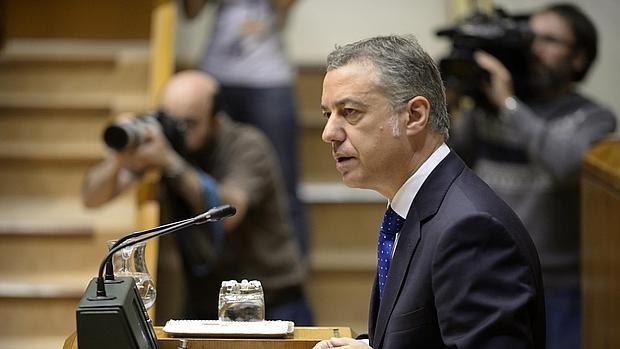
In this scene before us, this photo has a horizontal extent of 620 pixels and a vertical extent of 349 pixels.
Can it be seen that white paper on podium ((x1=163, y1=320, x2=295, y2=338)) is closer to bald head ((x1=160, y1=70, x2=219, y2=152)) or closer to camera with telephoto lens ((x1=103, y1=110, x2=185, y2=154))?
camera with telephoto lens ((x1=103, y1=110, x2=185, y2=154))

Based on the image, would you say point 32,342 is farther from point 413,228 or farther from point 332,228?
point 413,228

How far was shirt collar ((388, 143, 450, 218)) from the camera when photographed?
2014 mm

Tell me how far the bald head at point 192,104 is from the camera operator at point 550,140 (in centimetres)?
87

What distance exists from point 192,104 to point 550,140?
1140mm

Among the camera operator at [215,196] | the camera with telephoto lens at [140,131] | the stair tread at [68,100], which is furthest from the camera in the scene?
the stair tread at [68,100]

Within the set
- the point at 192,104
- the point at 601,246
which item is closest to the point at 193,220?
the point at 601,246

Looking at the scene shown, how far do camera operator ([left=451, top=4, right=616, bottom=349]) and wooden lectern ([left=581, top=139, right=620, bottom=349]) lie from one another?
32cm

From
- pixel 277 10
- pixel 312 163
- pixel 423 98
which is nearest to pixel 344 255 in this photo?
pixel 312 163

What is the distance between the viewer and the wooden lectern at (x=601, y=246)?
297cm

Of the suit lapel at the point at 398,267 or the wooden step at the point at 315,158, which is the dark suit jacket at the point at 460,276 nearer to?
the suit lapel at the point at 398,267

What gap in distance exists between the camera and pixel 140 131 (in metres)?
3.50

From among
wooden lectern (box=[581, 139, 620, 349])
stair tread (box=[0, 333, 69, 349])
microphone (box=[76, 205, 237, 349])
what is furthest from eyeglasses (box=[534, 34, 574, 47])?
microphone (box=[76, 205, 237, 349])

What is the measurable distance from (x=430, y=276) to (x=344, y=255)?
253 centimetres

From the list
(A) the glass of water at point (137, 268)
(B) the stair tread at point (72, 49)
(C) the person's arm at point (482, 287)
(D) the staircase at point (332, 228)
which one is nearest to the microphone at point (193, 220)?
(A) the glass of water at point (137, 268)
